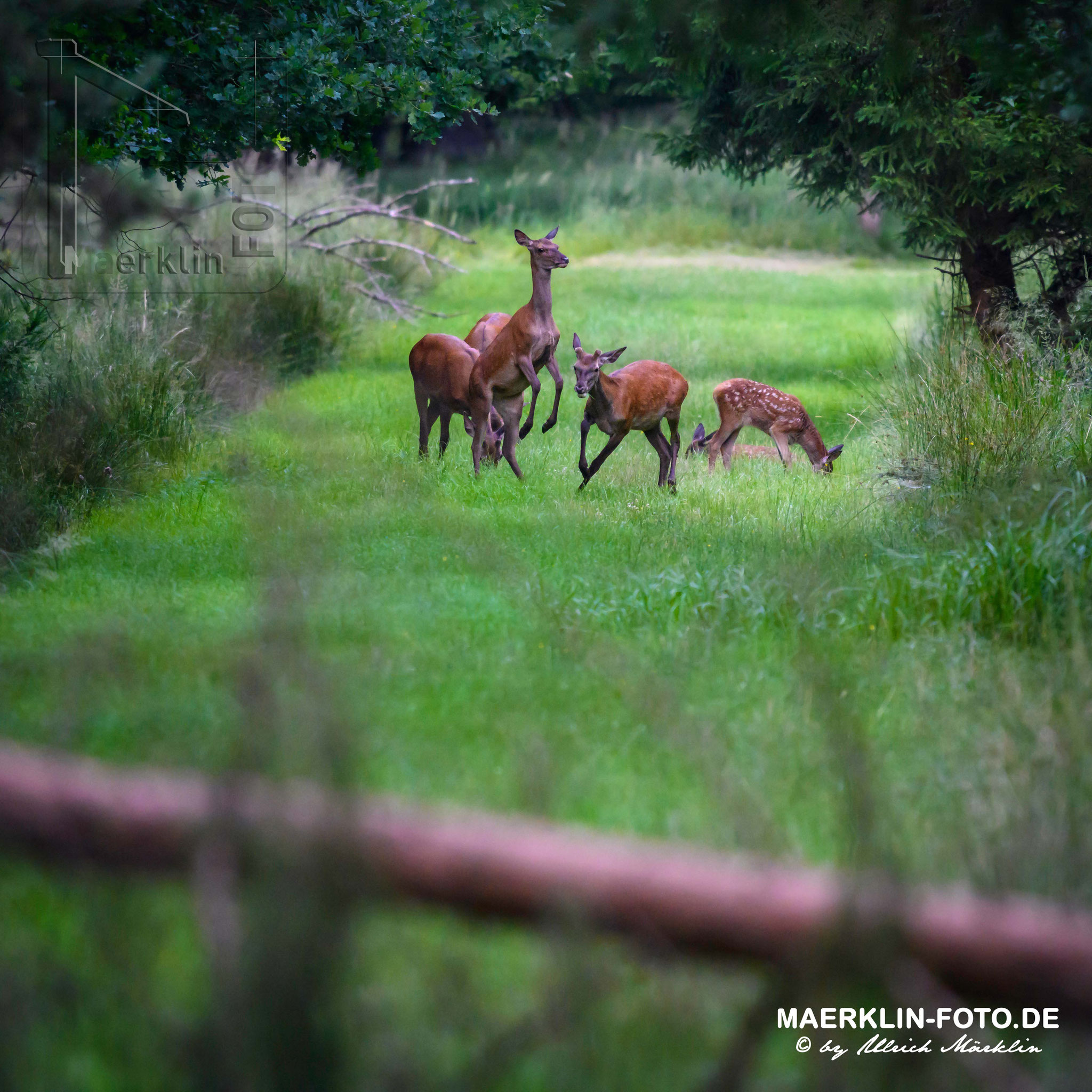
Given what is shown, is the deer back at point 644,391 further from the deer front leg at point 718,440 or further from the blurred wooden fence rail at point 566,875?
the blurred wooden fence rail at point 566,875

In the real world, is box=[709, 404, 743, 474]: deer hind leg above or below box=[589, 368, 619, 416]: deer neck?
below

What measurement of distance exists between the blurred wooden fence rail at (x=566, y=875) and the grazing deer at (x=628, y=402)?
7.35 meters

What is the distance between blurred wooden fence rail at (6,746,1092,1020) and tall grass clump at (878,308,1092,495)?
5587 mm

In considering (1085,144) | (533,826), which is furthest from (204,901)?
(1085,144)

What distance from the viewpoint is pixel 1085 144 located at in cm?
1170

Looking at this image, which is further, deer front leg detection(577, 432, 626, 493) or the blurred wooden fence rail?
deer front leg detection(577, 432, 626, 493)

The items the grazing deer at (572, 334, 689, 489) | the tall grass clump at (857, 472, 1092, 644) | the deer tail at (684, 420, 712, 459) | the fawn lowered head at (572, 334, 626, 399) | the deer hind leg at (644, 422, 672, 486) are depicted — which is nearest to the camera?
the tall grass clump at (857, 472, 1092, 644)

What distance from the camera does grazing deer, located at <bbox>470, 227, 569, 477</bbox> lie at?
33.9 ft

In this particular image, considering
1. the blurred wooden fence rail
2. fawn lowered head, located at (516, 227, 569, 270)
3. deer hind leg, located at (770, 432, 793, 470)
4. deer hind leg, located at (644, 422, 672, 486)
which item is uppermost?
fawn lowered head, located at (516, 227, 569, 270)

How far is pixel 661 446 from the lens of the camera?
10.8 meters

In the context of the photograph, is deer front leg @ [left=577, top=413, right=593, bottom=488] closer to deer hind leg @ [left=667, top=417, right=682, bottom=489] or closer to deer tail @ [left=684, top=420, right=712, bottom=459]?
deer hind leg @ [left=667, top=417, right=682, bottom=489]

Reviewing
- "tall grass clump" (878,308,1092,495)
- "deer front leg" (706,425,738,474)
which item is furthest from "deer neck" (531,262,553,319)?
"tall grass clump" (878,308,1092,495)

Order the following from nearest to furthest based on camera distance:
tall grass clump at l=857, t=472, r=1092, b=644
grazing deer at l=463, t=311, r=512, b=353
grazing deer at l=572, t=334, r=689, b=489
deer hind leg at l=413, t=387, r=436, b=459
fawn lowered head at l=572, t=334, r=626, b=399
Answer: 1. tall grass clump at l=857, t=472, r=1092, b=644
2. fawn lowered head at l=572, t=334, r=626, b=399
3. grazing deer at l=572, t=334, r=689, b=489
4. deer hind leg at l=413, t=387, r=436, b=459
5. grazing deer at l=463, t=311, r=512, b=353

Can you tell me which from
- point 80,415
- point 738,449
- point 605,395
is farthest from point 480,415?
point 738,449
